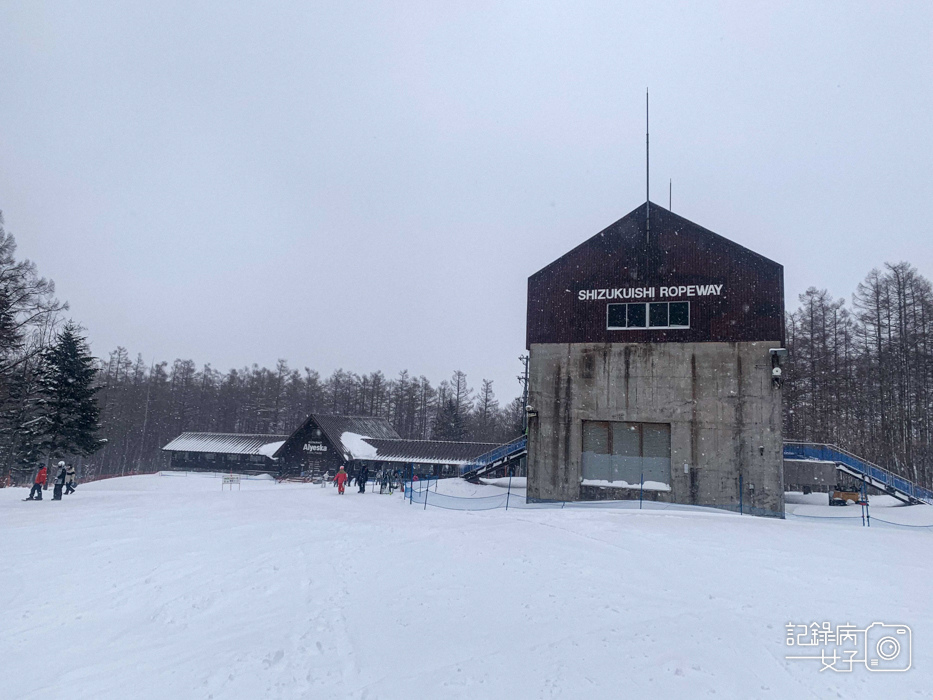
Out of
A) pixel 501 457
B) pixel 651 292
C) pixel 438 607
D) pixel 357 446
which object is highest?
pixel 651 292

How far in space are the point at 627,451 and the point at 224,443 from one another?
44.7m

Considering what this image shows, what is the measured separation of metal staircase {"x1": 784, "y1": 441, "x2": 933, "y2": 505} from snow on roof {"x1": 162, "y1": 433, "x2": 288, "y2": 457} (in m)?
45.7

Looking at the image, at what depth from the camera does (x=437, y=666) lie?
7535 millimetres

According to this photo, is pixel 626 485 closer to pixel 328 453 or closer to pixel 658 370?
pixel 658 370

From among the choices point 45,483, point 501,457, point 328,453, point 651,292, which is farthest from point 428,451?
point 45,483

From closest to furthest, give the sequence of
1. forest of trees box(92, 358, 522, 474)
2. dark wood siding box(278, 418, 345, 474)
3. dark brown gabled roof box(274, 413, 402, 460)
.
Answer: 1. dark brown gabled roof box(274, 413, 402, 460)
2. dark wood siding box(278, 418, 345, 474)
3. forest of trees box(92, 358, 522, 474)

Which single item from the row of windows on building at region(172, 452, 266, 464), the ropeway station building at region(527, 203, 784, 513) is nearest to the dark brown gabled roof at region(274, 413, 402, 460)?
the row of windows on building at region(172, 452, 266, 464)

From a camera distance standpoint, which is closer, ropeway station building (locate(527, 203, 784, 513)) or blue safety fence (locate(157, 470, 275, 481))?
ropeway station building (locate(527, 203, 784, 513))

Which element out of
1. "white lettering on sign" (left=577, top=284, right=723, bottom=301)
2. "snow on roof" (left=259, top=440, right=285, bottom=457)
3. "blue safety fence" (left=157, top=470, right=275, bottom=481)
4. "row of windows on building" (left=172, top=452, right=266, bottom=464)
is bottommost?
"blue safety fence" (left=157, top=470, right=275, bottom=481)

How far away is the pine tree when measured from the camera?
Answer: 41.3 meters

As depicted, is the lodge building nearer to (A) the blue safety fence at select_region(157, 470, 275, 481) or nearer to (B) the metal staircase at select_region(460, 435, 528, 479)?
(A) the blue safety fence at select_region(157, 470, 275, 481)

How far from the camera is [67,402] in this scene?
137 ft

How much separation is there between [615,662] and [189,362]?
4246 inches

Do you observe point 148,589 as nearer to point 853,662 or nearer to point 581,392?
point 853,662
